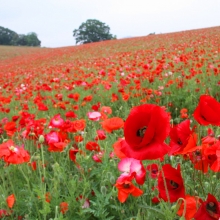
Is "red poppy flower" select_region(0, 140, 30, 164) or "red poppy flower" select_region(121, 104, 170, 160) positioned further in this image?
"red poppy flower" select_region(0, 140, 30, 164)

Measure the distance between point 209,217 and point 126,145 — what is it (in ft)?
0.92

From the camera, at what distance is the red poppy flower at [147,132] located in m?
0.78

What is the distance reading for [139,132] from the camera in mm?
824

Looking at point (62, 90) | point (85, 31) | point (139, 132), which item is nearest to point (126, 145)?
point (139, 132)

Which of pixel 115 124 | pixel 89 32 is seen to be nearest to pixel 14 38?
pixel 89 32

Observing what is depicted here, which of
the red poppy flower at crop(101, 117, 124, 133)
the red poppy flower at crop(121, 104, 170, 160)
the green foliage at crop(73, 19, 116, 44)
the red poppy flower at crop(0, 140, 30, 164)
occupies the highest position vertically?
the green foliage at crop(73, 19, 116, 44)

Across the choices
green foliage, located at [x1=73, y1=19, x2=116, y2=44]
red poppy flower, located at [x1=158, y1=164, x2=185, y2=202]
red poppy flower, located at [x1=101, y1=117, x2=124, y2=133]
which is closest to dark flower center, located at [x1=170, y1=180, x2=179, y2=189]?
red poppy flower, located at [x1=158, y1=164, x2=185, y2=202]

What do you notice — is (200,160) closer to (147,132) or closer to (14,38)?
(147,132)

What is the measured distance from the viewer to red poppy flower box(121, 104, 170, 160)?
0.78 metres

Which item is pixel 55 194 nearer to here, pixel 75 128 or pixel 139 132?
pixel 75 128

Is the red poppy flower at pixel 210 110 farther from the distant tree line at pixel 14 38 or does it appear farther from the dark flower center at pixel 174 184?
the distant tree line at pixel 14 38

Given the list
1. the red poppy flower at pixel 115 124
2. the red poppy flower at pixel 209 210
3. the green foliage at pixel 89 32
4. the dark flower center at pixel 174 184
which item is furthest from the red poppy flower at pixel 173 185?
the green foliage at pixel 89 32

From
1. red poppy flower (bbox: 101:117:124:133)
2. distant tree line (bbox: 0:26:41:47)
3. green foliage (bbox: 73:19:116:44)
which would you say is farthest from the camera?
distant tree line (bbox: 0:26:41:47)

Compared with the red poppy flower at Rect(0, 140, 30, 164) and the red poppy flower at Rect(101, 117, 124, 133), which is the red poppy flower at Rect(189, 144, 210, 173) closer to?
the red poppy flower at Rect(101, 117, 124, 133)
